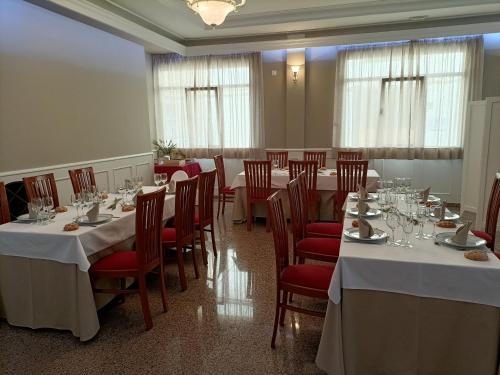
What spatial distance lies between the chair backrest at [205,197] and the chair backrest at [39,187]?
145cm

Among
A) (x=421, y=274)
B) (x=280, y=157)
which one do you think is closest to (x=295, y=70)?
(x=280, y=157)

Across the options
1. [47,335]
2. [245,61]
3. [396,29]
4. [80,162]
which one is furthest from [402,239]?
[245,61]

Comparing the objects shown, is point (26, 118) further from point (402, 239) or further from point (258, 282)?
point (402, 239)

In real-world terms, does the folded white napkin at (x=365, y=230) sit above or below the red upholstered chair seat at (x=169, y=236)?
above

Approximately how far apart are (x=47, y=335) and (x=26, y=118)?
2.73m

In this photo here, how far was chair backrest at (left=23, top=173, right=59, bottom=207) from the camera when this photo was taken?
3.35 m

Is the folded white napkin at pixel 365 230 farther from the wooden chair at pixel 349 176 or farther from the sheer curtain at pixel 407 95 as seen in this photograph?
the sheer curtain at pixel 407 95

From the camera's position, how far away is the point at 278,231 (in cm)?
239

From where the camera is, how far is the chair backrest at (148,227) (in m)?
2.59

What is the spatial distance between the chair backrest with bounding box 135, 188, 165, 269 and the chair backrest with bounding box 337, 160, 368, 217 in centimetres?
263

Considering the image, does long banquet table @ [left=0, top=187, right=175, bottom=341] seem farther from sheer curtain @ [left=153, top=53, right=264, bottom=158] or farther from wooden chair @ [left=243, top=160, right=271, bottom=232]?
sheer curtain @ [left=153, top=53, right=264, bottom=158]

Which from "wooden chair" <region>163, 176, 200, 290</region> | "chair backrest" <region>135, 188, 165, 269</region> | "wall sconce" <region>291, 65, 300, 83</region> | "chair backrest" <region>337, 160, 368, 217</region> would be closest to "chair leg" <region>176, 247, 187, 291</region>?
"wooden chair" <region>163, 176, 200, 290</region>

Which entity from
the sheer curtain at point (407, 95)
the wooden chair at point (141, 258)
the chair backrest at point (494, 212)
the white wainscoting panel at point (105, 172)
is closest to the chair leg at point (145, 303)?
the wooden chair at point (141, 258)

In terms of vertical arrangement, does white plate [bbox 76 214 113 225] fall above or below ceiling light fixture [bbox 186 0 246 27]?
below
